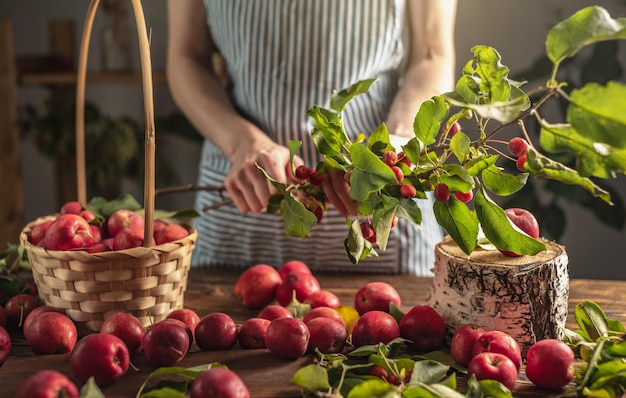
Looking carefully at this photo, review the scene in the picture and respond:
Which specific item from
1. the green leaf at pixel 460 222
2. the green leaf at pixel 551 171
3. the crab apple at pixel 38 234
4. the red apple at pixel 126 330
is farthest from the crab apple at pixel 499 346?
the crab apple at pixel 38 234

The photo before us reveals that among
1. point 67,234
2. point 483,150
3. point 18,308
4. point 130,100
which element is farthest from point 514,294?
point 130,100

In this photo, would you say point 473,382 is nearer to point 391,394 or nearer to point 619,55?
point 391,394

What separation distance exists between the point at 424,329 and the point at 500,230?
0.57ft

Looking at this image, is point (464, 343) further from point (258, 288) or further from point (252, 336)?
point (258, 288)

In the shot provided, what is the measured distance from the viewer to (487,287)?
0.98m

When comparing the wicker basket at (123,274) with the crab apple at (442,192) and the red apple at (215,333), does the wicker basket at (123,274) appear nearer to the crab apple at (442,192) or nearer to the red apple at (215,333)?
the red apple at (215,333)

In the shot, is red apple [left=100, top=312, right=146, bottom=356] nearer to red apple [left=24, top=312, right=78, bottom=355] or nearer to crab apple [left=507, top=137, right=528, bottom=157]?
red apple [left=24, top=312, right=78, bottom=355]

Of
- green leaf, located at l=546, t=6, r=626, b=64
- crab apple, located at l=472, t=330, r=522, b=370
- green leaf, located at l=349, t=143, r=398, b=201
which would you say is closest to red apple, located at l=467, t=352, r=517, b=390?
crab apple, located at l=472, t=330, r=522, b=370

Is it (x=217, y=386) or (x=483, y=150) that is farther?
(x=483, y=150)

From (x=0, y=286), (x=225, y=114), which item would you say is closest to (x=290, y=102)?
(x=225, y=114)

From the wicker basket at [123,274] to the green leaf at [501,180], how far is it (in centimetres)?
46

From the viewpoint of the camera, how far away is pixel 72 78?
292 centimetres

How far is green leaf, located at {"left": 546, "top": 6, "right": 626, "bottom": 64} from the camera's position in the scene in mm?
795

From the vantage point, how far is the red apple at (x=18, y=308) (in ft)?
3.64
